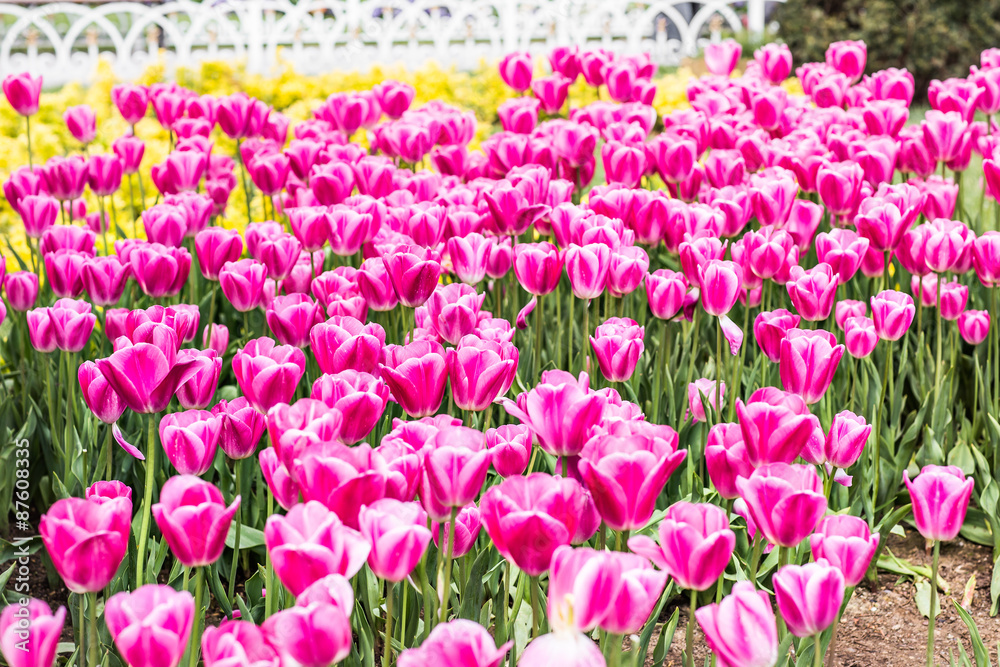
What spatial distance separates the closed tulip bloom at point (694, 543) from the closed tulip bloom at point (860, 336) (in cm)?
113

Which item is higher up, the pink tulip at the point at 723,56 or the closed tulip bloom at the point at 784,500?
the pink tulip at the point at 723,56

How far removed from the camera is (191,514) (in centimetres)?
120

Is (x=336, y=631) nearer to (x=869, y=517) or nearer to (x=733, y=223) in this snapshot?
(x=869, y=517)

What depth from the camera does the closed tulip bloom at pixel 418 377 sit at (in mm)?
1610

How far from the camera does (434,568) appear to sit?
1856 mm

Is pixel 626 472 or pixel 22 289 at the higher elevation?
pixel 626 472

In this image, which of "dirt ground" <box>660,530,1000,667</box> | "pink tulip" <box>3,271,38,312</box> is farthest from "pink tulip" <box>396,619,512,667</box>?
"pink tulip" <box>3,271,38,312</box>

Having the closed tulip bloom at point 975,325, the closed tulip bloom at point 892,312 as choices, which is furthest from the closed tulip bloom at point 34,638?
the closed tulip bloom at point 975,325

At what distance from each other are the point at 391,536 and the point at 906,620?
165 cm

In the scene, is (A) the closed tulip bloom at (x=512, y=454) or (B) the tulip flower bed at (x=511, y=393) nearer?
(B) the tulip flower bed at (x=511, y=393)

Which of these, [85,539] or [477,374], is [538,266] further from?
[85,539]

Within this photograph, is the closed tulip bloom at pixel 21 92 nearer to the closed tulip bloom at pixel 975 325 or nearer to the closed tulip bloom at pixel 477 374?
the closed tulip bloom at pixel 477 374

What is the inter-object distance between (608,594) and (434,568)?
859 mm

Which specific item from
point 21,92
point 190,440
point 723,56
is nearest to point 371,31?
point 723,56
